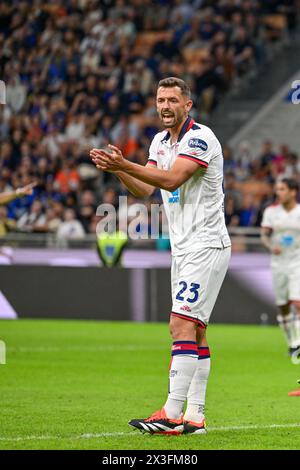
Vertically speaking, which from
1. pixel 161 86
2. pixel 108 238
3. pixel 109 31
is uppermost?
pixel 109 31

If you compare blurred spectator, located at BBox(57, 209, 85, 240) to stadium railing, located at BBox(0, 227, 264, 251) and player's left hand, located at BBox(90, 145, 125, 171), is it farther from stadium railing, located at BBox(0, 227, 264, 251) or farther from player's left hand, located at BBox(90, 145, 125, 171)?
player's left hand, located at BBox(90, 145, 125, 171)

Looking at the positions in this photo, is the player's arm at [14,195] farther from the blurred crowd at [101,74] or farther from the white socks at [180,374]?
the blurred crowd at [101,74]

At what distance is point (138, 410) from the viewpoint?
10.1m

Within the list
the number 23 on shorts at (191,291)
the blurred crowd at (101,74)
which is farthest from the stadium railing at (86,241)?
the number 23 on shorts at (191,291)

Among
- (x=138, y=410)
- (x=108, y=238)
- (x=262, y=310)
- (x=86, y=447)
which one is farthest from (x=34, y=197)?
(x=86, y=447)

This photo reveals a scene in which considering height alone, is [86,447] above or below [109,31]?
below

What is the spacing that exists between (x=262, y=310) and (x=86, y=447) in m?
13.5

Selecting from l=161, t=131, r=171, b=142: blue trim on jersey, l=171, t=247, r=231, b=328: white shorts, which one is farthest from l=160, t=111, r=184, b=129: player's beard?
l=171, t=247, r=231, b=328: white shorts

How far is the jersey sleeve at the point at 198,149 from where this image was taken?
8.62 metres

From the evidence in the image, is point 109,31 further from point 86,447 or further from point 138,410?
point 86,447

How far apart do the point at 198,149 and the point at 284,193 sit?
781cm

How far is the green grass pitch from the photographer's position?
8312mm
